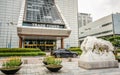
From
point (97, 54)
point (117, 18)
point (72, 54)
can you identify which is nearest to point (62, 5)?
point (117, 18)

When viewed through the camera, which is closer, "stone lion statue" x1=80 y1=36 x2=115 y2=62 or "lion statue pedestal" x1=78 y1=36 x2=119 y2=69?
"lion statue pedestal" x1=78 y1=36 x2=119 y2=69

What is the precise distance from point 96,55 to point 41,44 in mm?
30453

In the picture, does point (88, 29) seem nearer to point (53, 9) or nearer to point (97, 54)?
point (53, 9)

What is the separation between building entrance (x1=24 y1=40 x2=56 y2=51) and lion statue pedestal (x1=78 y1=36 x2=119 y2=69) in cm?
2919

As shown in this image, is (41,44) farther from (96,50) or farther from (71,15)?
(96,50)

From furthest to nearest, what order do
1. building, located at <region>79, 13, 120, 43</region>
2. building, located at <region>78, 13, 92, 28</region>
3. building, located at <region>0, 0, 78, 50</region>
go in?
building, located at <region>78, 13, 92, 28</region> < building, located at <region>79, 13, 120, 43</region> < building, located at <region>0, 0, 78, 50</region>

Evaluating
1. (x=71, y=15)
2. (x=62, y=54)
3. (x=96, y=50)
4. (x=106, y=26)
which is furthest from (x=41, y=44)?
(x=96, y=50)

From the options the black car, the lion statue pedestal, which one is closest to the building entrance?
the black car

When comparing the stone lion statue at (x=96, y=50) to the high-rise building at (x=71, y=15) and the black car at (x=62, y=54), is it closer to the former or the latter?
the black car at (x=62, y=54)

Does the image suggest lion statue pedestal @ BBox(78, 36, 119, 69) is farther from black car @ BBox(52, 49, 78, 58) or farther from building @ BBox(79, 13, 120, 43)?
building @ BBox(79, 13, 120, 43)

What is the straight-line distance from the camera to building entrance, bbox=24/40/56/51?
38362 mm

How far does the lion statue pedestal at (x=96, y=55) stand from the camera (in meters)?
10.3

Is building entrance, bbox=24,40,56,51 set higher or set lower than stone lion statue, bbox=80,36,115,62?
lower

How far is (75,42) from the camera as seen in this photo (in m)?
48.2
